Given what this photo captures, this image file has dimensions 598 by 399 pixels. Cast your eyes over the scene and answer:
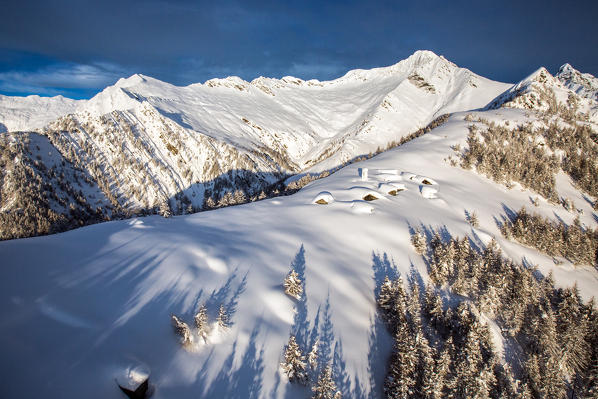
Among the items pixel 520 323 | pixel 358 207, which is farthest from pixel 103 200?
pixel 520 323

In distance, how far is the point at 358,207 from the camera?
31250 millimetres

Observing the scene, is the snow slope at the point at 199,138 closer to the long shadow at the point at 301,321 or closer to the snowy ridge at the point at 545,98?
the snowy ridge at the point at 545,98

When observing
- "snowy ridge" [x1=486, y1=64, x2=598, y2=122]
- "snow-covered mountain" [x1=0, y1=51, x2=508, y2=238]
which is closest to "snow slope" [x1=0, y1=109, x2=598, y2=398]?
"snow-covered mountain" [x1=0, y1=51, x2=508, y2=238]

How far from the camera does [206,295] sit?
16.3 metres

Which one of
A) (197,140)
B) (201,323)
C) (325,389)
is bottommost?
(325,389)

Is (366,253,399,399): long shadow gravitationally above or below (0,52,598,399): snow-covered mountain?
below

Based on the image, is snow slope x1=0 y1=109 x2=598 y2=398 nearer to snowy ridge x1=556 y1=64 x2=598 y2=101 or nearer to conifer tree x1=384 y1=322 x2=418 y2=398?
conifer tree x1=384 y1=322 x2=418 y2=398

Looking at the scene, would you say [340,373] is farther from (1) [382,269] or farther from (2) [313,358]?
(1) [382,269]

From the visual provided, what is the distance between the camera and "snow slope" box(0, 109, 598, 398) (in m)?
11.3

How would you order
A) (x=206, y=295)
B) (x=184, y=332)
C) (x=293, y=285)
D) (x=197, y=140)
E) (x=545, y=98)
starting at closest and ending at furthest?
1. (x=184, y=332)
2. (x=206, y=295)
3. (x=293, y=285)
4. (x=545, y=98)
5. (x=197, y=140)

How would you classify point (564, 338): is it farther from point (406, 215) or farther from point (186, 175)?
point (186, 175)

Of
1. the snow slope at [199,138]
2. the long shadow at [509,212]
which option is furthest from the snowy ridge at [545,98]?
the long shadow at [509,212]

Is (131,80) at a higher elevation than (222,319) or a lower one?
higher

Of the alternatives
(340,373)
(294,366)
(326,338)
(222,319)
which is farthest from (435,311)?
(222,319)
